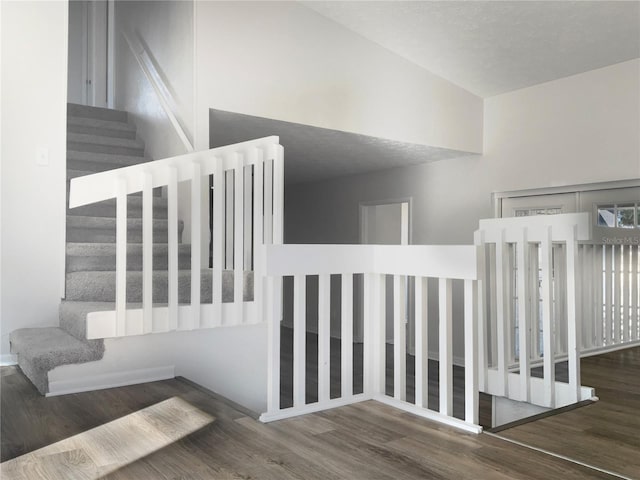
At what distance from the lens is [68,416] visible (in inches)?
90.4

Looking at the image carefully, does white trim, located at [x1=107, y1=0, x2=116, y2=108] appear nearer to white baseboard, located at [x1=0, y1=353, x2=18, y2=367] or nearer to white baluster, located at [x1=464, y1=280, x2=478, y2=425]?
white baseboard, located at [x1=0, y1=353, x2=18, y2=367]

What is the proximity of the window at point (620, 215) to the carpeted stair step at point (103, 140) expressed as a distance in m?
4.23

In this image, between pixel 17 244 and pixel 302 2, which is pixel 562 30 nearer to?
pixel 302 2

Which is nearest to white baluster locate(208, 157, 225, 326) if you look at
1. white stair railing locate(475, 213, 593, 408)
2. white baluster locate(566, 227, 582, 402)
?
white stair railing locate(475, 213, 593, 408)

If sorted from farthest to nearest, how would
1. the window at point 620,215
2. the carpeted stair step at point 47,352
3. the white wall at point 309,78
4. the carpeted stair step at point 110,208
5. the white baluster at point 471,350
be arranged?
the window at point 620,215 → the carpeted stair step at point 110,208 → the white wall at point 309,78 → the carpeted stair step at point 47,352 → the white baluster at point 471,350

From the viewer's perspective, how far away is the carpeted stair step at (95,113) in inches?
202

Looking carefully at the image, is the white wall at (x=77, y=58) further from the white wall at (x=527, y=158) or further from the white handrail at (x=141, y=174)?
the white handrail at (x=141, y=174)

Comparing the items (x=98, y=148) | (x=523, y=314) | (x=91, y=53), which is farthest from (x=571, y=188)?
(x=91, y=53)

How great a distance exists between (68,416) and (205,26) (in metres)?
2.73

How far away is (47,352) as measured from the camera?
8.63ft

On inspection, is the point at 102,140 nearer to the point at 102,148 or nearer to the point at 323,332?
the point at 102,148

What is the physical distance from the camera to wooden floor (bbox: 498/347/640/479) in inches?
79.8

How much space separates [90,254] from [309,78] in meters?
2.16

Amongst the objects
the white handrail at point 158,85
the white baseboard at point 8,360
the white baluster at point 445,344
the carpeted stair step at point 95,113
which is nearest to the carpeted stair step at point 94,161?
the white handrail at point 158,85
